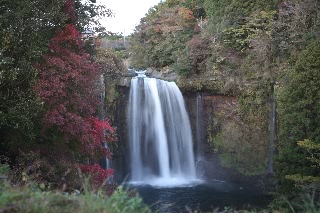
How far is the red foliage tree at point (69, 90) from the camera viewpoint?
9.37 metres

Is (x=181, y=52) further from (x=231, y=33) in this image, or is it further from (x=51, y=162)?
(x=51, y=162)

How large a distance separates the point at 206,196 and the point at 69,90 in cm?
877

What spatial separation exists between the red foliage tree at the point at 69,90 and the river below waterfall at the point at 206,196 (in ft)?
17.3

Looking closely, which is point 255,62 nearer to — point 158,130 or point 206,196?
point 158,130

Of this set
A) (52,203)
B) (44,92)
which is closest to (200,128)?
(44,92)

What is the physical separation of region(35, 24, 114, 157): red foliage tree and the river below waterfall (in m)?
5.27

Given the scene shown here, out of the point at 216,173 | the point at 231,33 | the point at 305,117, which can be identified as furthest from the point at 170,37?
the point at 305,117

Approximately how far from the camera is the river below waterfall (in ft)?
49.3

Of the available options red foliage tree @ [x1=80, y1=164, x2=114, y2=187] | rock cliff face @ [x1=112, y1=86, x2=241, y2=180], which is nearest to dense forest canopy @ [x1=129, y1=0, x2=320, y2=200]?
rock cliff face @ [x1=112, y1=86, x2=241, y2=180]

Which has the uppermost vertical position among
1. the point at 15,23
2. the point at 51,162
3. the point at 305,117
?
the point at 15,23

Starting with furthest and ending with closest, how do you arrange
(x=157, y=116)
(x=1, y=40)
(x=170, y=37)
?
1. (x=170, y=37)
2. (x=157, y=116)
3. (x=1, y=40)

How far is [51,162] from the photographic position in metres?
9.88

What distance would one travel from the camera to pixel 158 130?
20.5 metres

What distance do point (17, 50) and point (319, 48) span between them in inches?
397
